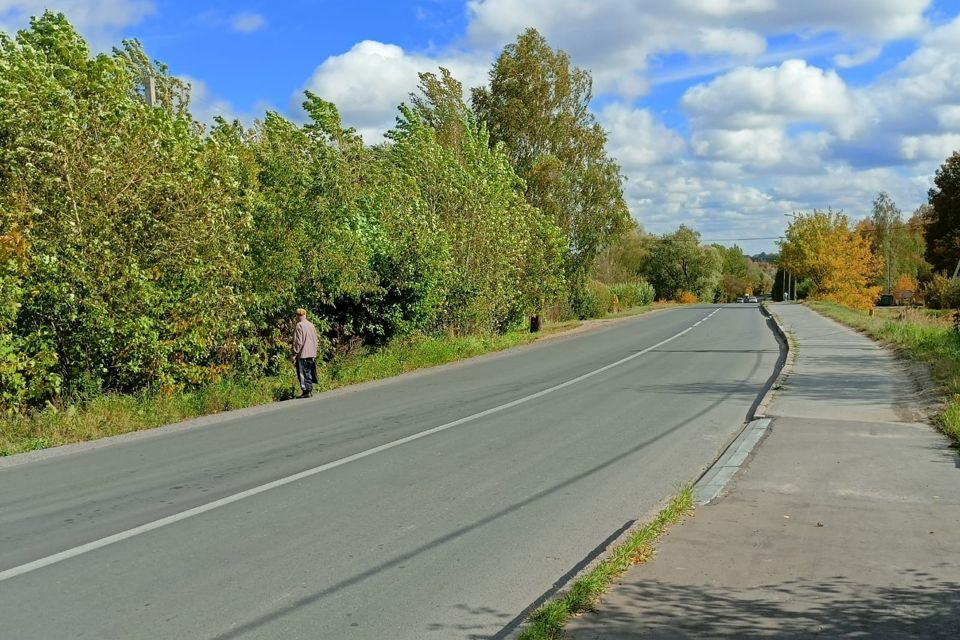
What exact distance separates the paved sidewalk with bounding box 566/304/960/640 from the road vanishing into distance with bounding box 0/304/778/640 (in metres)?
0.65

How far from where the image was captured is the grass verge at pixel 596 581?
4410 mm

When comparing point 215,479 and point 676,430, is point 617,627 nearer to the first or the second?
point 215,479

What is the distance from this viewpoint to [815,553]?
222 inches

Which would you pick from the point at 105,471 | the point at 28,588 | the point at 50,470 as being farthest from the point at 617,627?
the point at 50,470

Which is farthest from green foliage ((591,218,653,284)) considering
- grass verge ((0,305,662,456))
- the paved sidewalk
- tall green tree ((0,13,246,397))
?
the paved sidewalk

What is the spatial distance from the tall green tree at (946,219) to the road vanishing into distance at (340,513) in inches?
2800

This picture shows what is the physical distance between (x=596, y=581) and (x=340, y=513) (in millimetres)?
2717

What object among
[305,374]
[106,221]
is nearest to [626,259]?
[305,374]

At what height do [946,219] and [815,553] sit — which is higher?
[946,219]

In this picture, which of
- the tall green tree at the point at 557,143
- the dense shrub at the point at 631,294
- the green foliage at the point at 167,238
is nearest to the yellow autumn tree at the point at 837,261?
the dense shrub at the point at 631,294

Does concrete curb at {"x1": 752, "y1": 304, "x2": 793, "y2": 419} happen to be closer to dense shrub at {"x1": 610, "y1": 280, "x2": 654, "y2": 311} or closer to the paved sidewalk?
the paved sidewalk

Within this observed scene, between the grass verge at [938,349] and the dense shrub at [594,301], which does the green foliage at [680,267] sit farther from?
the grass verge at [938,349]

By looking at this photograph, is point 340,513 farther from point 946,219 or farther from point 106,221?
point 946,219

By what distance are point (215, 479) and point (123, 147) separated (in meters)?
7.66
